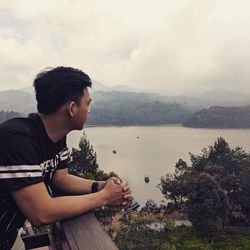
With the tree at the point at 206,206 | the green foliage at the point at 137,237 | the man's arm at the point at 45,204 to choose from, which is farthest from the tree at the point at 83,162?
the man's arm at the point at 45,204

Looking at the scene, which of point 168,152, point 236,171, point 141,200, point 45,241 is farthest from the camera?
point 168,152

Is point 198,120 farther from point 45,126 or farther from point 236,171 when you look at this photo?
point 45,126

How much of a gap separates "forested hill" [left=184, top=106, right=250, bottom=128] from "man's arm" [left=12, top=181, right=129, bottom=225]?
17089 centimetres

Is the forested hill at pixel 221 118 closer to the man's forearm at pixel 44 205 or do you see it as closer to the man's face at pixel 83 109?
the man's face at pixel 83 109

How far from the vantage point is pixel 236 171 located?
1672 inches

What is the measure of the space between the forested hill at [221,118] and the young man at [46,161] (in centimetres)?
17060

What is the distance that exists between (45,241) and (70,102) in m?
1.04

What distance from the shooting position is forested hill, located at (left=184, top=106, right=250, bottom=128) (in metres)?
170

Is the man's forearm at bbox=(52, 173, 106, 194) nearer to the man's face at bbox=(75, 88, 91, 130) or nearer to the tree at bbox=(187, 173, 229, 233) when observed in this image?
the man's face at bbox=(75, 88, 91, 130)

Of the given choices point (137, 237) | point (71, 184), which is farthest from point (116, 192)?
point (137, 237)

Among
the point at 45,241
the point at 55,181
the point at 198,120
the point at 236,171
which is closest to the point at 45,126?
the point at 55,181

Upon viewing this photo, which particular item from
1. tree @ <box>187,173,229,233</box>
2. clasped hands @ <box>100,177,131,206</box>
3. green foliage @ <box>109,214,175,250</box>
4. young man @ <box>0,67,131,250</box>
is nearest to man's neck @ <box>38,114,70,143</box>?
young man @ <box>0,67,131,250</box>

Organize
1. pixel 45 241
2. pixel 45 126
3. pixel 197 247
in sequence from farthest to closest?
pixel 197 247, pixel 45 241, pixel 45 126

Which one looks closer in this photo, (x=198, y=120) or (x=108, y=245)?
(x=108, y=245)
